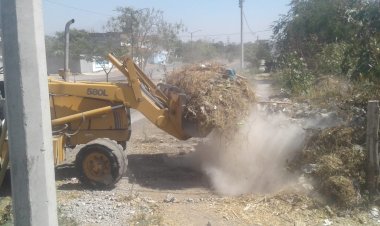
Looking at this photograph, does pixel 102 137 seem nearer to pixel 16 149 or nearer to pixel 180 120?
pixel 180 120

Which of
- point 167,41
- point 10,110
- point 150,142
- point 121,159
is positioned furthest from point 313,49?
point 10,110

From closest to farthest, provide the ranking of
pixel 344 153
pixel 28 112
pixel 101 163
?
pixel 28 112 → pixel 344 153 → pixel 101 163

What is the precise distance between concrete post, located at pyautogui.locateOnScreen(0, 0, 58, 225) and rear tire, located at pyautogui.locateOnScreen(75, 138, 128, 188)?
423cm

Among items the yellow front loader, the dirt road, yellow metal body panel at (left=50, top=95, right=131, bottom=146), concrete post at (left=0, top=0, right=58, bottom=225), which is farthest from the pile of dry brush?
concrete post at (left=0, top=0, right=58, bottom=225)

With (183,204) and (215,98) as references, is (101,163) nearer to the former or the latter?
(183,204)

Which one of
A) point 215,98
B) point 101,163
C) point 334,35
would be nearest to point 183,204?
point 101,163

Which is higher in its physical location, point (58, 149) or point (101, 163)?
point (58, 149)

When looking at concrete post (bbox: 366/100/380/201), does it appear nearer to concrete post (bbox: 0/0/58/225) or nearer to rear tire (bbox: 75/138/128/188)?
rear tire (bbox: 75/138/128/188)

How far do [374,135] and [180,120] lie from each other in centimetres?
313

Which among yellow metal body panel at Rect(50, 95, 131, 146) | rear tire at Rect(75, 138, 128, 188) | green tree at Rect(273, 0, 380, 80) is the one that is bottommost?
rear tire at Rect(75, 138, 128, 188)

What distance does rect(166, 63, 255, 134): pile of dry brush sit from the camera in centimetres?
845

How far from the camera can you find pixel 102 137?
9094mm

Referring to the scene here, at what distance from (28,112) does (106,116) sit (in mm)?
5020

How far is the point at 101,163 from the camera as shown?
845 cm
